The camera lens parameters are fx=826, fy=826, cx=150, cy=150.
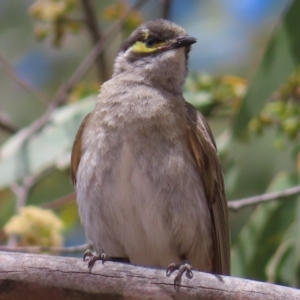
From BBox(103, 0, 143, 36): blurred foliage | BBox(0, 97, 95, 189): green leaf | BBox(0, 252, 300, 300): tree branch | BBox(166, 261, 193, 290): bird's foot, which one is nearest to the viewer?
BBox(0, 252, 300, 300): tree branch

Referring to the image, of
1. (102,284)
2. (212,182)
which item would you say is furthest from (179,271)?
(212,182)

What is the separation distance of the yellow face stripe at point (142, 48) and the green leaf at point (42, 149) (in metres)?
0.67

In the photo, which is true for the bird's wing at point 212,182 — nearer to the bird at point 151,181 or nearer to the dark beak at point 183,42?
the bird at point 151,181

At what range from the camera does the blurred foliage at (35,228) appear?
435 cm

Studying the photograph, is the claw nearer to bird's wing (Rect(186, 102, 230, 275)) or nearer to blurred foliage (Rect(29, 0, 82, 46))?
bird's wing (Rect(186, 102, 230, 275))

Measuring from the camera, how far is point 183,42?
4.61m

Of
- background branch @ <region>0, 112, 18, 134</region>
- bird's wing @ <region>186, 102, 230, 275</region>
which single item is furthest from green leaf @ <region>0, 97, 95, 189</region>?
bird's wing @ <region>186, 102, 230, 275</region>

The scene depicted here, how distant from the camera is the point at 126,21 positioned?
565 centimetres

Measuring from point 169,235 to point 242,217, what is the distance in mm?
2223

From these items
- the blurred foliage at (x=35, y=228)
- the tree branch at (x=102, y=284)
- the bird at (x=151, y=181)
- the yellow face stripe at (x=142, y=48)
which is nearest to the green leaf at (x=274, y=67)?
the bird at (x=151, y=181)

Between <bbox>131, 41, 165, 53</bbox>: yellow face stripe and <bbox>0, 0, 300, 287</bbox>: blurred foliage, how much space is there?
598 millimetres

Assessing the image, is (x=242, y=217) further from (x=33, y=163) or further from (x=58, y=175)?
(x=33, y=163)

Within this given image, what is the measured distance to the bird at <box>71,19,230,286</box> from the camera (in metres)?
4.10

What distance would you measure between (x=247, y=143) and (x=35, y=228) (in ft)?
5.21
